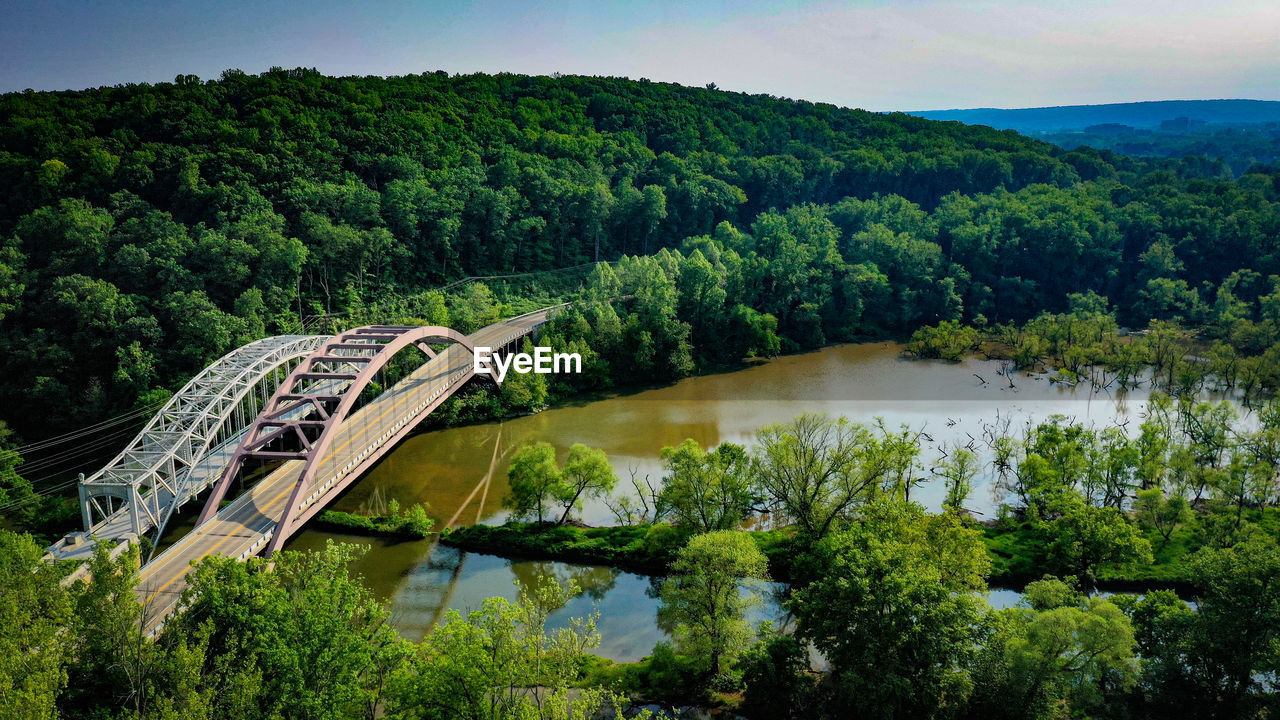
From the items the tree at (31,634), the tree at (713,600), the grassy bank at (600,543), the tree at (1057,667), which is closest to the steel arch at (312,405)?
the grassy bank at (600,543)

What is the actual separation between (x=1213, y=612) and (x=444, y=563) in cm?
2506

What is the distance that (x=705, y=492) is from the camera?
98.2 feet

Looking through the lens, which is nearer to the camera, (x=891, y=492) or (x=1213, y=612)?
(x=1213, y=612)

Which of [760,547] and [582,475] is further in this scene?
[582,475]

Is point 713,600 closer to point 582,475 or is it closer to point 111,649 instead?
point 582,475

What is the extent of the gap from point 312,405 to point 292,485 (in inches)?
252

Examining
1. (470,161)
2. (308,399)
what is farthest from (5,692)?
(470,161)

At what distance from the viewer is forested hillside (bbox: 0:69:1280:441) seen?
42.7 meters

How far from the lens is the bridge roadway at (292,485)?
24.1 meters

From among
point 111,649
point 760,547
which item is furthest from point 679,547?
point 111,649

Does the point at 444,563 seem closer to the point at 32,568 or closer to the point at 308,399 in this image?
the point at 308,399

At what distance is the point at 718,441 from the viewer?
42375mm

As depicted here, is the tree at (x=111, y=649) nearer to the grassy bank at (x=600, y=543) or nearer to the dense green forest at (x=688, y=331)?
the dense green forest at (x=688, y=331)

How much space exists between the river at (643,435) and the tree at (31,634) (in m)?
10.2
